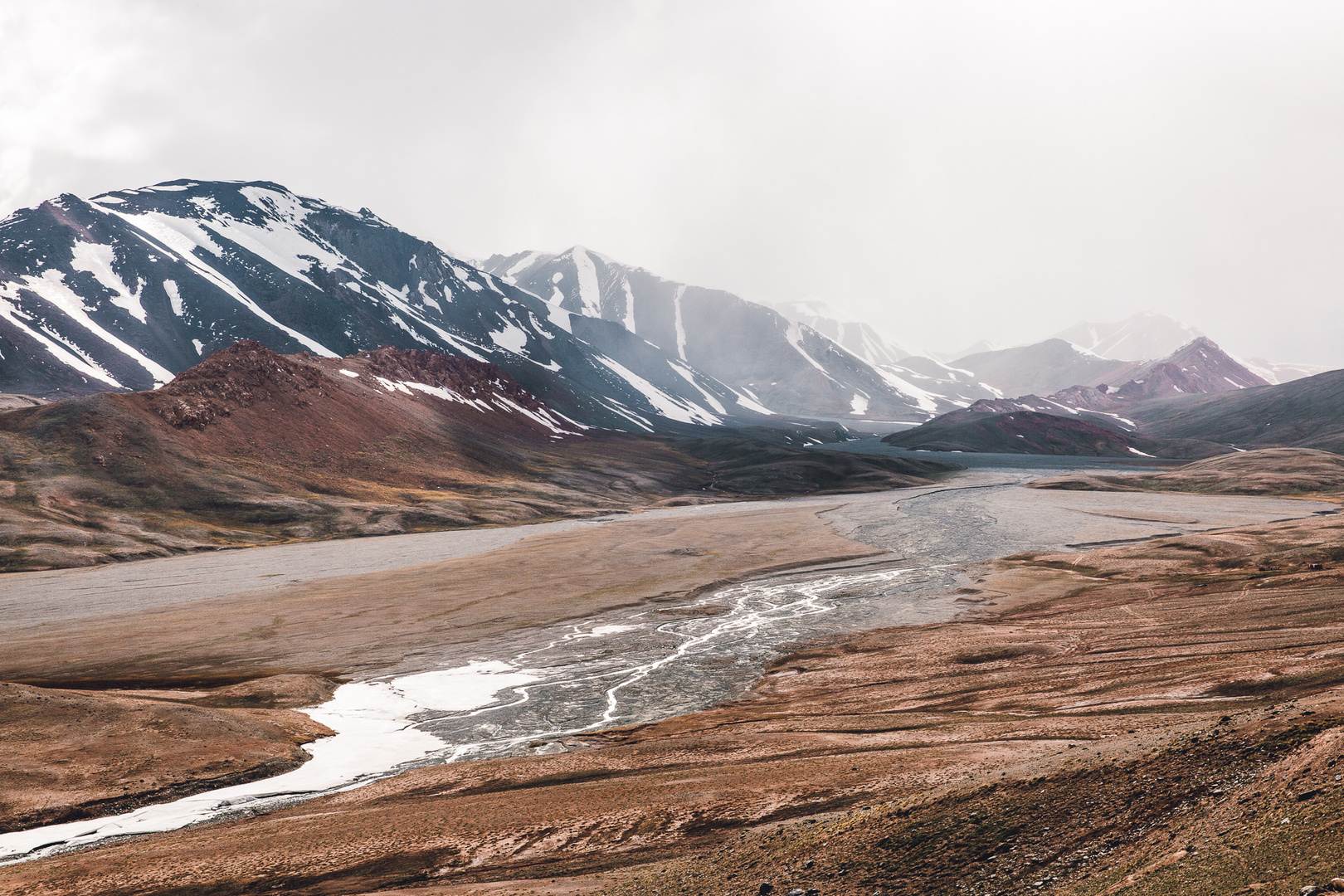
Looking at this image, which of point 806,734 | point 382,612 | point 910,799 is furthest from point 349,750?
point 382,612

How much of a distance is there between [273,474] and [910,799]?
14528cm

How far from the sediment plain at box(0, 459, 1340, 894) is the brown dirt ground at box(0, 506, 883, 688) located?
1.45 feet

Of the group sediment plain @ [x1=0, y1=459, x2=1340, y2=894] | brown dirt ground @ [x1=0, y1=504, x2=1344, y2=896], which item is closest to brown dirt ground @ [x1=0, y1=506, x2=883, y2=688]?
sediment plain @ [x1=0, y1=459, x2=1340, y2=894]

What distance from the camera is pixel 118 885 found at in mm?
17719

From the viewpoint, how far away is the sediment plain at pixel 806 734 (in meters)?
15.0

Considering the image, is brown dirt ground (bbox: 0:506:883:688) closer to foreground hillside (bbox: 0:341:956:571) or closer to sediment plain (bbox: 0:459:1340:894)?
sediment plain (bbox: 0:459:1340:894)

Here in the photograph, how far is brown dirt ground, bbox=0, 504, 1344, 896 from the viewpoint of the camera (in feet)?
37.9

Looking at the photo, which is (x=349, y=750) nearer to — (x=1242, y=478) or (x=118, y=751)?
(x=118, y=751)

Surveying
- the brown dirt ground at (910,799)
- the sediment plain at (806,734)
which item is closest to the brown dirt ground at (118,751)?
the sediment plain at (806,734)

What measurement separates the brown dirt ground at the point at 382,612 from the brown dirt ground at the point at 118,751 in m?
12.8

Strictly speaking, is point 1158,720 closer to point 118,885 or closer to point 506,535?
point 118,885

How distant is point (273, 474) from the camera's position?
13812cm

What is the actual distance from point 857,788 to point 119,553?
108 meters

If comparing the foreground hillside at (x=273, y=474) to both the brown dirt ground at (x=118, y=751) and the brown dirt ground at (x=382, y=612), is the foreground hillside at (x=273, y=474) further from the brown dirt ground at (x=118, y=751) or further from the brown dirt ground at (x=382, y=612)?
the brown dirt ground at (x=118, y=751)
